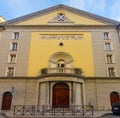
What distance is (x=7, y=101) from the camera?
76.4ft

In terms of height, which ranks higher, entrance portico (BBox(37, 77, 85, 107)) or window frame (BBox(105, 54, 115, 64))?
window frame (BBox(105, 54, 115, 64))

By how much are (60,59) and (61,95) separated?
561 cm

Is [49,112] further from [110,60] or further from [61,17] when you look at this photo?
[61,17]

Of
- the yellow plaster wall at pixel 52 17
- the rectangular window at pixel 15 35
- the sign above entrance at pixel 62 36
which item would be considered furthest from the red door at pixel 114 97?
the rectangular window at pixel 15 35

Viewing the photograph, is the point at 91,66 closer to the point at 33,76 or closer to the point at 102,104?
the point at 102,104

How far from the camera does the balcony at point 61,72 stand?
2209cm

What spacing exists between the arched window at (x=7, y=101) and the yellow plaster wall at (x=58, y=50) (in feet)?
12.7

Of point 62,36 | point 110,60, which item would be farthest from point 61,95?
point 62,36

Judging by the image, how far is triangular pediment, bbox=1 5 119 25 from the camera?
92.4 ft

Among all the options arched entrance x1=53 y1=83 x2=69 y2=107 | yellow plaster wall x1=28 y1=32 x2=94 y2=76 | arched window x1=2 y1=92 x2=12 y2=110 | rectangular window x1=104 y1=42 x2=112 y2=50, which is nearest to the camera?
arched entrance x1=53 y1=83 x2=69 y2=107

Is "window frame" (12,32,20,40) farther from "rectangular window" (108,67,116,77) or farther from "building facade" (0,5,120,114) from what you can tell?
"rectangular window" (108,67,116,77)

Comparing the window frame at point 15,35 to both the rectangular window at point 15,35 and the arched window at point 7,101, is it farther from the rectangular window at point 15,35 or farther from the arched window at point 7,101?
the arched window at point 7,101

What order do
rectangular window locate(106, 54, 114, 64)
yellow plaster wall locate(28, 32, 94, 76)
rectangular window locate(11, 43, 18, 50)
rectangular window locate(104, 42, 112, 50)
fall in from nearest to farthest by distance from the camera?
yellow plaster wall locate(28, 32, 94, 76) < rectangular window locate(106, 54, 114, 64) < rectangular window locate(104, 42, 112, 50) < rectangular window locate(11, 43, 18, 50)

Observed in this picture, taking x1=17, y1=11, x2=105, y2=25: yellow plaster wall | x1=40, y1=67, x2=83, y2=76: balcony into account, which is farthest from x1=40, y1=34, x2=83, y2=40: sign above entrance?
x1=40, y1=67, x2=83, y2=76: balcony
